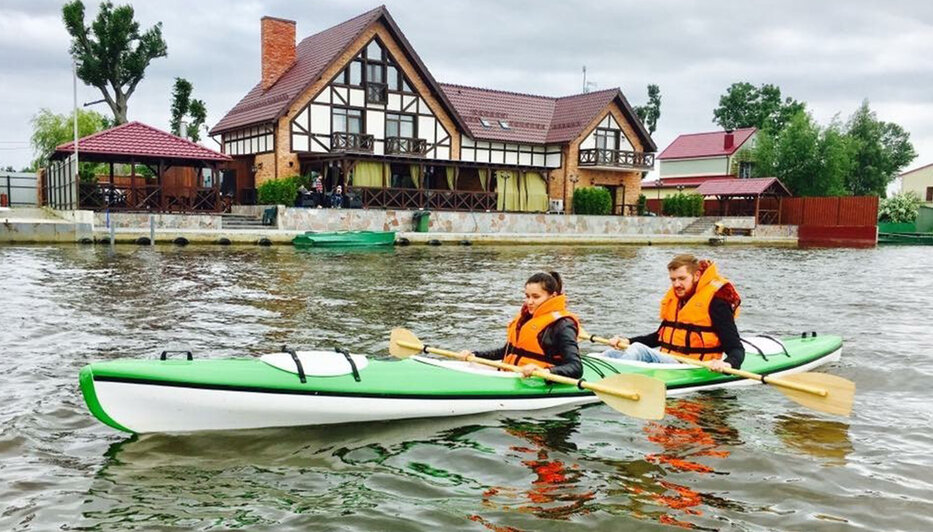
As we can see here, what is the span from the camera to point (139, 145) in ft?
85.0

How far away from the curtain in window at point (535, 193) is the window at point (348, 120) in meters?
8.99

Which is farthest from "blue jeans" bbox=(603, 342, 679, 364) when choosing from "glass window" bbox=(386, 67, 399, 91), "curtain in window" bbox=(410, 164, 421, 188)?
"glass window" bbox=(386, 67, 399, 91)

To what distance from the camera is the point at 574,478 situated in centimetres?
523

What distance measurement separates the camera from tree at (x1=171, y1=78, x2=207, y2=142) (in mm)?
42625

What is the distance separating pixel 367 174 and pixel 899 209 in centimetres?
3475

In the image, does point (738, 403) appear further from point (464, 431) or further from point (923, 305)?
point (923, 305)

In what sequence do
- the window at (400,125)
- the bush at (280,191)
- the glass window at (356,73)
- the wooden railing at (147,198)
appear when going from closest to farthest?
the wooden railing at (147,198) → the bush at (280,191) → the glass window at (356,73) → the window at (400,125)

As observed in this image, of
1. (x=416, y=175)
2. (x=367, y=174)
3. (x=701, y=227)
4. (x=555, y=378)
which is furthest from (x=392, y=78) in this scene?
(x=555, y=378)

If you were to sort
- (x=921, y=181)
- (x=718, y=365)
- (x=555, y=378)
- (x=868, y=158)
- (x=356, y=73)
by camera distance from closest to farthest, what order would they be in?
1. (x=555, y=378)
2. (x=718, y=365)
3. (x=356, y=73)
4. (x=868, y=158)
5. (x=921, y=181)

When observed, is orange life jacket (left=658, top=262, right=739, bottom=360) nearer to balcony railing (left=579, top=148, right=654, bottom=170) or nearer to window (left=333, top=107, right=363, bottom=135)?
window (left=333, top=107, right=363, bottom=135)

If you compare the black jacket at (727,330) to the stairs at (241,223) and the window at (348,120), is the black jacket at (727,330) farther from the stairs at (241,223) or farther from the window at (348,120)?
the window at (348,120)

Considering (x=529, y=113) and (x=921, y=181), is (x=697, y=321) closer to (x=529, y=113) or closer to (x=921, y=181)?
(x=529, y=113)

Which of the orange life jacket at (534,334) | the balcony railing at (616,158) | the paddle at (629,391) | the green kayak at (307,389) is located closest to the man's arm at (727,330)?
the green kayak at (307,389)

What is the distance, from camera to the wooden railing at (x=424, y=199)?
3128 cm
